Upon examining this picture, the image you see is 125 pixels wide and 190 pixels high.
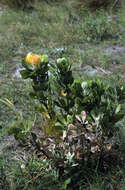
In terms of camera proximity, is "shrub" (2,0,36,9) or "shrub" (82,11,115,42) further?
"shrub" (2,0,36,9)

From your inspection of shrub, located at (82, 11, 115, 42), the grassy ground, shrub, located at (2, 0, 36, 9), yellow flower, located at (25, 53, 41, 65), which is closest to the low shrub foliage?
yellow flower, located at (25, 53, 41, 65)

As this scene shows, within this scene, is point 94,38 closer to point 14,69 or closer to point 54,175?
point 14,69

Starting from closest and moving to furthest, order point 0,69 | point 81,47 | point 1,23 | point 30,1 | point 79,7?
point 0,69 → point 81,47 → point 1,23 → point 79,7 → point 30,1

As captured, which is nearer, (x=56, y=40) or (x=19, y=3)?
(x=56, y=40)

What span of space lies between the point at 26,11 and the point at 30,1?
0.40 meters

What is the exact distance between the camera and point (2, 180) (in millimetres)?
1813

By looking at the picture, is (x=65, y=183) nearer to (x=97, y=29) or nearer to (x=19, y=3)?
(x=97, y=29)

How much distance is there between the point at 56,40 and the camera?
4.37 meters

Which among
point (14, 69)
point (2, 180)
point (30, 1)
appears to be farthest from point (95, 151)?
point (30, 1)

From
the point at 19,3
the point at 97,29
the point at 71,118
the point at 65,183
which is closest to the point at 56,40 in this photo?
the point at 97,29

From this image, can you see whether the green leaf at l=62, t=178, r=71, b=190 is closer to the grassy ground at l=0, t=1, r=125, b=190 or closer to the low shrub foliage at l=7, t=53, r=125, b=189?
the low shrub foliage at l=7, t=53, r=125, b=189

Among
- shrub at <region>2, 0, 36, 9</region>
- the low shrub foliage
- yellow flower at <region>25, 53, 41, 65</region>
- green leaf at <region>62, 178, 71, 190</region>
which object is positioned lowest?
green leaf at <region>62, 178, 71, 190</region>

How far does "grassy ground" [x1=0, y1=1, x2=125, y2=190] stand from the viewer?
10.5 feet

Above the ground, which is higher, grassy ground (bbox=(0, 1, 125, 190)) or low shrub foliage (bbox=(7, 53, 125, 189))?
grassy ground (bbox=(0, 1, 125, 190))
